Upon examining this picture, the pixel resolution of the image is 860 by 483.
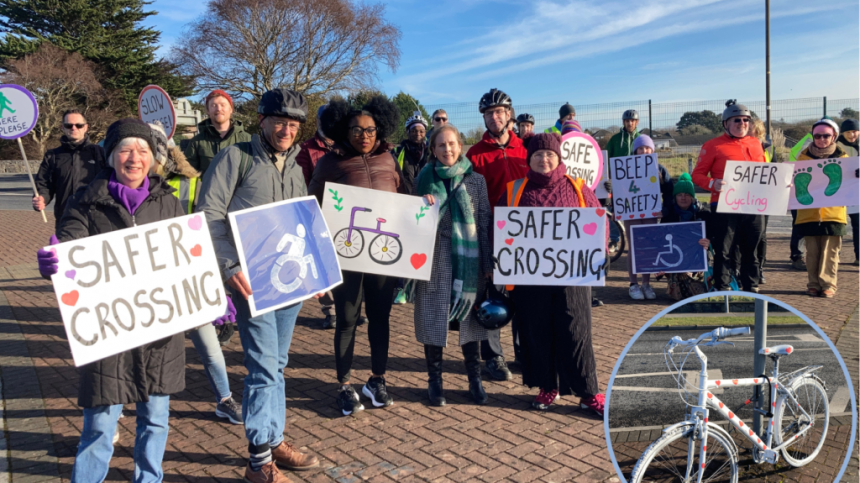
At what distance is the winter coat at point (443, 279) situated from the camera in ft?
14.9

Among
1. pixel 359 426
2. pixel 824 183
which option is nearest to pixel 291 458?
pixel 359 426

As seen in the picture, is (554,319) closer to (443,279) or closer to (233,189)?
(443,279)

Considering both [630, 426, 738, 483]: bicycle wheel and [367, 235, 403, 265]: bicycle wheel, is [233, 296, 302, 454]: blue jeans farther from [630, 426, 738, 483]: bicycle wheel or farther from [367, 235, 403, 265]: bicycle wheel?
[630, 426, 738, 483]: bicycle wheel

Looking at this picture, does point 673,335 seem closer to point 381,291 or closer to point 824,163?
point 381,291

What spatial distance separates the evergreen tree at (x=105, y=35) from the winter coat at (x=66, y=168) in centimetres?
4093

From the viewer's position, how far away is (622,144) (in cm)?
850

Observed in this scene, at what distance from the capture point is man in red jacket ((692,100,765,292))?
696 centimetres

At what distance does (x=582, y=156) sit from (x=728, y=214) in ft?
6.11

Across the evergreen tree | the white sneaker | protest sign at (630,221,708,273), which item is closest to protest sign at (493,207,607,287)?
protest sign at (630,221,708,273)

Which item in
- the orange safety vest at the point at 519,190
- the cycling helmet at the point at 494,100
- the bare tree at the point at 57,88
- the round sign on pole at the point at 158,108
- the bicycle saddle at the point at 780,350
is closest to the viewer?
the bicycle saddle at the point at 780,350

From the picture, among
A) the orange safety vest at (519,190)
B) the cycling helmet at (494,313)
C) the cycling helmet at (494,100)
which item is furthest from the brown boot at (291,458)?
the cycling helmet at (494,100)

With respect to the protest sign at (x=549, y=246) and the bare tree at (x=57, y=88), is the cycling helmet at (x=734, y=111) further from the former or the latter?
the bare tree at (x=57, y=88)

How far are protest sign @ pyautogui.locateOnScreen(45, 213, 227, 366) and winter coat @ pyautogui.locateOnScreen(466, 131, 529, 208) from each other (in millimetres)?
2601

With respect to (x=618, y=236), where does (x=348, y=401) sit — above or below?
below
